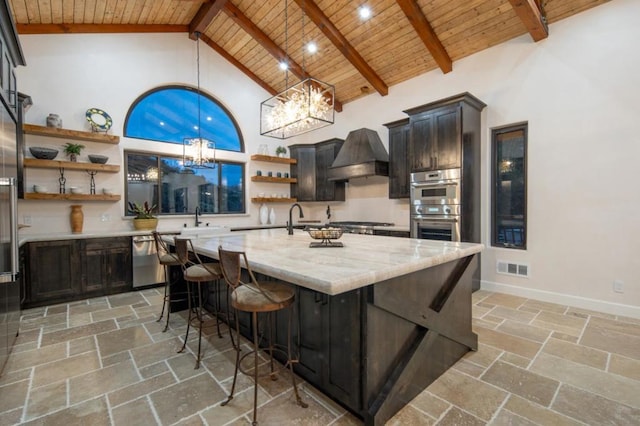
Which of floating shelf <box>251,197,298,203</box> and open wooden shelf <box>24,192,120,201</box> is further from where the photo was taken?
floating shelf <box>251,197,298,203</box>

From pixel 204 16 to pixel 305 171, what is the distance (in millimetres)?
3336

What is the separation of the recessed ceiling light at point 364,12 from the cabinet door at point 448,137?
1.75 meters

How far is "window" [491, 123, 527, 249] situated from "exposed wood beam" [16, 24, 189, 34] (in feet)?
Result: 18.6

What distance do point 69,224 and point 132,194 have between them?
3.15 feet

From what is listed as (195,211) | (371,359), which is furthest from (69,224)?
(371,359)

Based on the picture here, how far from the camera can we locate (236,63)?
244 inches

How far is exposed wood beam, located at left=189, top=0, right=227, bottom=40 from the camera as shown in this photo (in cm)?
462

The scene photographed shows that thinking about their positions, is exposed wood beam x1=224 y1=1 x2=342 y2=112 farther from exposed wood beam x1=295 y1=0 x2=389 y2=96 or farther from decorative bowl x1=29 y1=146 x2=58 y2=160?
decorative bowl x1=29 y1=146 x2=58 y2=160

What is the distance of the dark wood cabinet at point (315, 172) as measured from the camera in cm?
632

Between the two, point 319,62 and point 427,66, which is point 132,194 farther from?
point 427,66

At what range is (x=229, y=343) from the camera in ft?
8.85

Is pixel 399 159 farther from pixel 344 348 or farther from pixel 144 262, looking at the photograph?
pixel 144 262

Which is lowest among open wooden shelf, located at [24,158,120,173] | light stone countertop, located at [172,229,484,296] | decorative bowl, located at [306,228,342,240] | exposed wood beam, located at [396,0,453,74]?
light stone countertop, located at [172,229,484,296]

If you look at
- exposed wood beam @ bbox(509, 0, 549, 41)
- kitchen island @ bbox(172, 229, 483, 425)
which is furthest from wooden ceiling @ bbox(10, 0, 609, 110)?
kitchen island @ bbox(172, 229, 483, 425)
